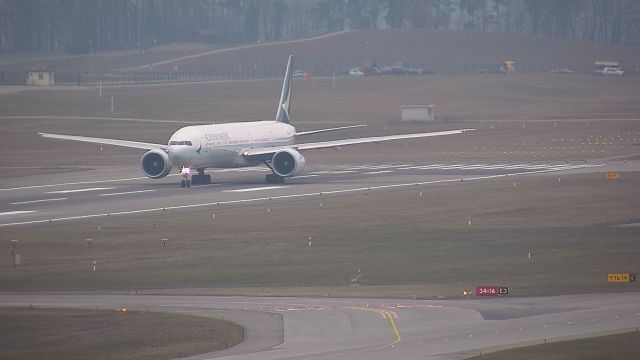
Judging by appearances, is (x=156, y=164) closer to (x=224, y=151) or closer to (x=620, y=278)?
(x=224, y=151)

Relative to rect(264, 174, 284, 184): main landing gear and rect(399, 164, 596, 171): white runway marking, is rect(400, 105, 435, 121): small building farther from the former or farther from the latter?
rect(264, 174, 284, 184): main landing gear

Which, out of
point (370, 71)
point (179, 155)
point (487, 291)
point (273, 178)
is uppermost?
point (370, 71)

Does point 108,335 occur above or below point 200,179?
above

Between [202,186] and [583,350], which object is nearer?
[583,350]

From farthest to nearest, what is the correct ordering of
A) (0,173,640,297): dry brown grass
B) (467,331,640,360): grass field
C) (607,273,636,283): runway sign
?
(0,173,640,297): dry brown grass
(607,273,636,283): runway sign
(467,331,640,360): grass field

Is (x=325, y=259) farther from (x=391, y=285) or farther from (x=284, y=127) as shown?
(x=284, y=127)

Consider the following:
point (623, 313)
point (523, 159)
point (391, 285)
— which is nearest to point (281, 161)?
point (523, 159)

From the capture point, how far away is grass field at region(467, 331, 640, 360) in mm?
33719

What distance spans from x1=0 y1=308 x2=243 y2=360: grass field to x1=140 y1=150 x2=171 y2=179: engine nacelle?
38.9m

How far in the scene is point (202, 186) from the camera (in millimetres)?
83562

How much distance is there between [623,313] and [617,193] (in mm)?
36162

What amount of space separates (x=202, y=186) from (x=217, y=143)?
11.2ft

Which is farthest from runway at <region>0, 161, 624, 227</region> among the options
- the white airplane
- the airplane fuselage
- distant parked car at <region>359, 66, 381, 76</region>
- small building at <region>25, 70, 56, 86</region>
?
distant parked car at <region>359, 66, 381, 76</region>

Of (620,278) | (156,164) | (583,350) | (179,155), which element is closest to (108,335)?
(583,350)
